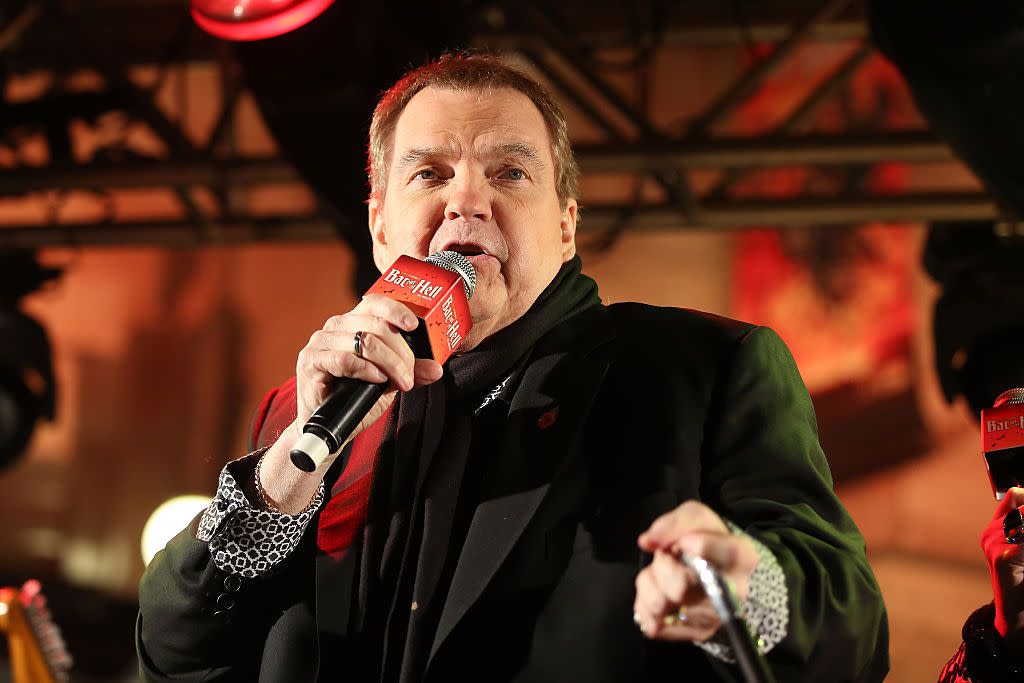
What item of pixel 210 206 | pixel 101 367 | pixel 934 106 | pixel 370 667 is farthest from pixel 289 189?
pixel 370 667

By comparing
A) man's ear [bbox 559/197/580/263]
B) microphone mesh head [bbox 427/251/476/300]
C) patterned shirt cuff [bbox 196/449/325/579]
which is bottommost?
patterned shirt cuff [bbox 196/449/325/579]

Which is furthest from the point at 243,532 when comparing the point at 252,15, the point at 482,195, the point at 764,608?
the point at 252,15

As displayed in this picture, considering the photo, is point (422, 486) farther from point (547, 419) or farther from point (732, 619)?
point (732, 619)

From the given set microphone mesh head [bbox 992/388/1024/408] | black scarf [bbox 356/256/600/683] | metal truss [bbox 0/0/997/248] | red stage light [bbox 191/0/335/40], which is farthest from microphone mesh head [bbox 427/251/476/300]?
metal truss [bbox 0/0/997/248]

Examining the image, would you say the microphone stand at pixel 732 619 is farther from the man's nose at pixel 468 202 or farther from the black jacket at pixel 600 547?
the man's nose at pixel 468 202

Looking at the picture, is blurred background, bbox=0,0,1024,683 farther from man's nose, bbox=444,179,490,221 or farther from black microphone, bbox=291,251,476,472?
black microphone, bbox=291,251,476,472

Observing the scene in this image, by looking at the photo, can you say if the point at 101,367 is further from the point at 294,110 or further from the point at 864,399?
the point at 864,399

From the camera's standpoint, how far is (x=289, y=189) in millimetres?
5887

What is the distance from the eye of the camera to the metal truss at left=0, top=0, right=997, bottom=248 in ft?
11.8

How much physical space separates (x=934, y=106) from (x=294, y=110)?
68.7 inches

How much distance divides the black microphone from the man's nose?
0.21 ft

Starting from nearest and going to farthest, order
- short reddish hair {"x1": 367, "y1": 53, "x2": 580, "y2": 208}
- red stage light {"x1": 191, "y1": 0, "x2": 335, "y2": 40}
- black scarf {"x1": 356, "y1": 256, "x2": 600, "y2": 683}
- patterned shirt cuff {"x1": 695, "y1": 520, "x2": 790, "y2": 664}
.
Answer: patterned shirt cuff {"x1": 695, "y1": 520, "x2": 790, "y2": 664} < black scarf {"x1": 356, "y1": 256, "x2": 600, "y2": 683} < short reddish hair {"x1": 367, "y1": 53, "x2": 580, "y2": 208} < red stage light {"x1": 191, "y1": 0, "x2": 335, "y2": 40}

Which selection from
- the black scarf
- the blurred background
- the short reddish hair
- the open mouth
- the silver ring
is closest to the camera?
the silver ring

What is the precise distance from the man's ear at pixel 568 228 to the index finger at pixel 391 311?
458 millimetres
